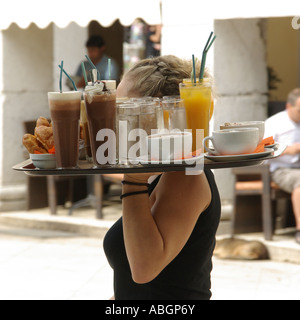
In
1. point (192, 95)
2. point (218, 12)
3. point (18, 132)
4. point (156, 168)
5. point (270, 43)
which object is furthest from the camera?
point (270, 43)

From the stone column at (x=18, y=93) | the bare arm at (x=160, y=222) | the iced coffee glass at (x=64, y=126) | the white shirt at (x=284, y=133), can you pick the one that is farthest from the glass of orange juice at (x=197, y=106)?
the stone column at (x=18, y=93)

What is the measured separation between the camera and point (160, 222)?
6.74 ft

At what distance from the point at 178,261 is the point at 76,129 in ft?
1.71

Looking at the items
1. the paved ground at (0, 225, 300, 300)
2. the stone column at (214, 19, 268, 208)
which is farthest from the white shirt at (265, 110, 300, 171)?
the paved ground at (0, 225, 300, 300)

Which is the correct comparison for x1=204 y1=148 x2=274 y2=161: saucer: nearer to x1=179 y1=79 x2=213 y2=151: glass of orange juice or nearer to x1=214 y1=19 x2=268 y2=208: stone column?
x1=179 y1=79 x2=213 y2=151: glass of orange juice

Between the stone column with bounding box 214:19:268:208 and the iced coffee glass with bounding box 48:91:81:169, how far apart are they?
4.90 m

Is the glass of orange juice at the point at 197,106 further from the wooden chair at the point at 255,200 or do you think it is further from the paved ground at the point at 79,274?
the wooden chair at the point at 255,200

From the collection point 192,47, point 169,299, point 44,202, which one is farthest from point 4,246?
point 169,299

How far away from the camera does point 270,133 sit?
22.4 feet

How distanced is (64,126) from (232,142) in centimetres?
52

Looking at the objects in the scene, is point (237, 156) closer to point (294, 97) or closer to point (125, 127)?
point (125, 127)

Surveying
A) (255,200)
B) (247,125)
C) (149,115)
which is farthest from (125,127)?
(255,200)

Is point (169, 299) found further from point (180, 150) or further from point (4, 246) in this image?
point (4, 246)

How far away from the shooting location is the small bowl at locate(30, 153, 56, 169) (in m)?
2.08
